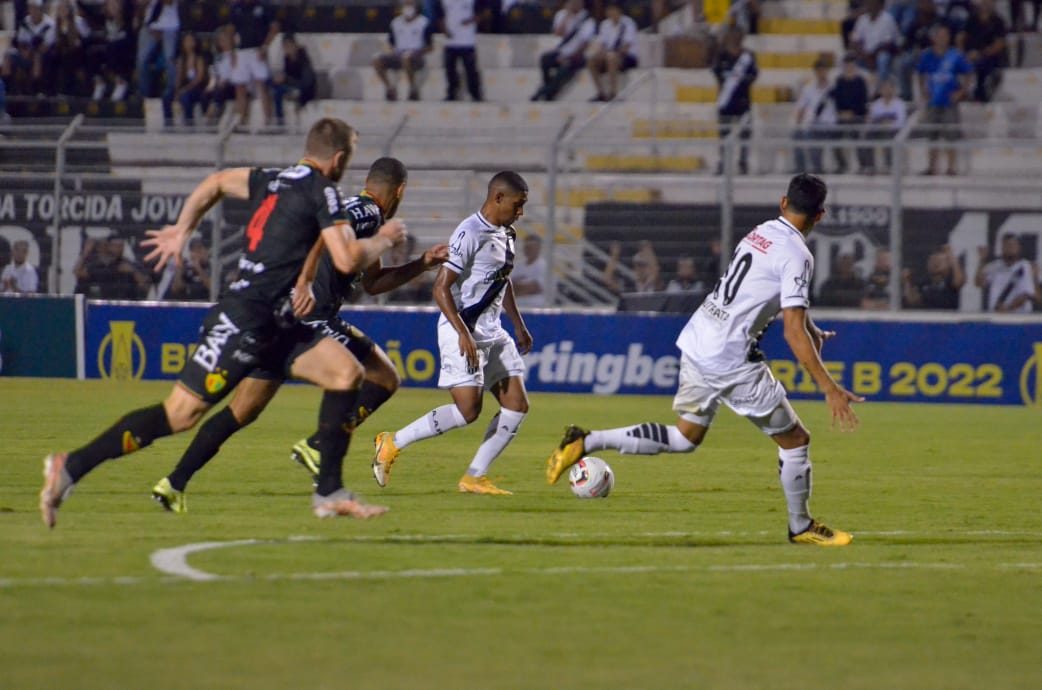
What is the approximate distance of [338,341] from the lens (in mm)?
9180

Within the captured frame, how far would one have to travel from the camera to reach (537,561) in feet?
23.7

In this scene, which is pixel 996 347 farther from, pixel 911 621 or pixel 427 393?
pixel 911 621

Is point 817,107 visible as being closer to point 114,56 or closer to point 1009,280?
point 1009,280

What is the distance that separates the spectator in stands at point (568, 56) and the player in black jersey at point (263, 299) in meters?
18.9

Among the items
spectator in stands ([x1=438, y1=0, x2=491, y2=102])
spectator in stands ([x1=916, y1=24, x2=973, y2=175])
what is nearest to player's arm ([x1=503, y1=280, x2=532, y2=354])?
spectator in stands ([x1=916, y1=24, x2=973, y2=175])

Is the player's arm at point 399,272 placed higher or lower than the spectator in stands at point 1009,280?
higher

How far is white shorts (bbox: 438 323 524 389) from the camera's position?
10641 millimetres

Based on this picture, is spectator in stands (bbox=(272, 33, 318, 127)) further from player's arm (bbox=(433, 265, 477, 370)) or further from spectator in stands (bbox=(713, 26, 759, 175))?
player's arm (bbox=(433, 265, 477, 370))

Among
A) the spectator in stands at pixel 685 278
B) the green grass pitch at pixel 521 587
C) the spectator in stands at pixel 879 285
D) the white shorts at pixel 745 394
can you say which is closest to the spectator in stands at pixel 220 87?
the spectator in stands at pixel 685 278

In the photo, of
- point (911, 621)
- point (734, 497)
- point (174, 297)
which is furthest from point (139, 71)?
point (911, 621)

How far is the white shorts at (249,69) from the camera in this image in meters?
27.0

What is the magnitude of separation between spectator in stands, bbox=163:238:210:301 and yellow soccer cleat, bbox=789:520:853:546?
15193 millimetres

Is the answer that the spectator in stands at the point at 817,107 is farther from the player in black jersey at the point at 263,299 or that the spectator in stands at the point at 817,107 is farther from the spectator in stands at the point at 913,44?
the player in black jersey at the point at 263,299

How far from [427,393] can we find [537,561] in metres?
13.5
